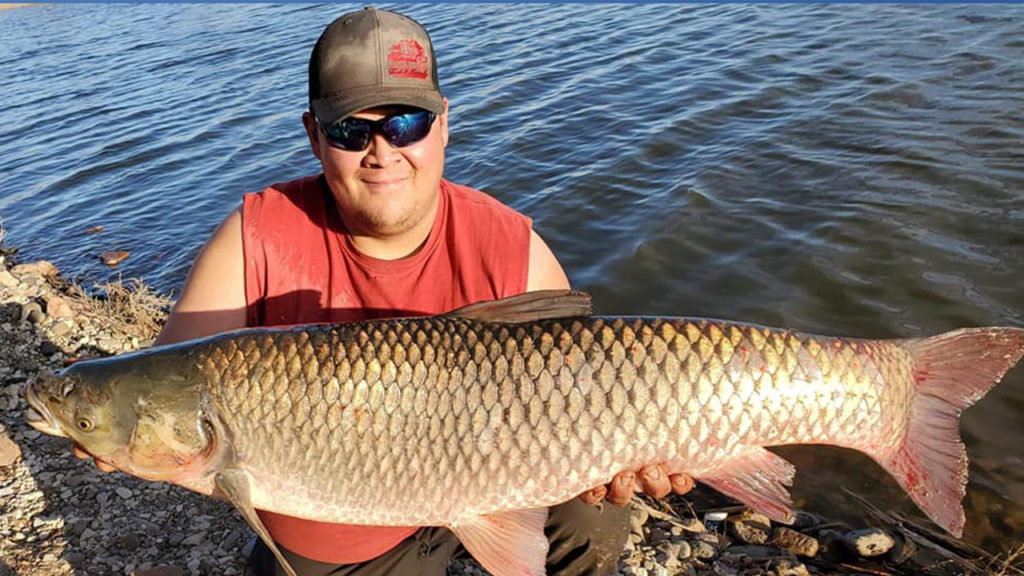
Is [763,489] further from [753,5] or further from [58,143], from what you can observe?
[753,5]

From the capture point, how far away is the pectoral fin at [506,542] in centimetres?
268

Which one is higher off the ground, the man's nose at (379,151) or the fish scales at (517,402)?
the man's nose at (379,151)

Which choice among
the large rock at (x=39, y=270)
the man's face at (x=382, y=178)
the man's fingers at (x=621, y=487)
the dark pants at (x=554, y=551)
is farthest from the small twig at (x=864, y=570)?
the large rock at (x=39, y=270)

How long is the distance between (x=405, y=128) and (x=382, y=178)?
207 millimetres

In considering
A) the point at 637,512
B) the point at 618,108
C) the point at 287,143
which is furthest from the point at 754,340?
the point at 287,143

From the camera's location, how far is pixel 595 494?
2.71 m

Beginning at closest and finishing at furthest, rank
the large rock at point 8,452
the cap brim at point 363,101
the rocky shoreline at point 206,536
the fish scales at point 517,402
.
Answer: the fish scales at point 517,402 < the cap brim at point 363,101 < the rocky shoreline at point 206,536 < the large rock at point 8,452

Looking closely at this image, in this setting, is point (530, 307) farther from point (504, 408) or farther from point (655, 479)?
point (655, 479)

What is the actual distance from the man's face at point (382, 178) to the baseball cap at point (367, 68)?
3.1 inches

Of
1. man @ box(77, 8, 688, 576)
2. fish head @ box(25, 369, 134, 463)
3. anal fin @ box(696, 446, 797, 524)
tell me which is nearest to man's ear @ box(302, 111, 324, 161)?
man @ box(77, 8, 688, 576)

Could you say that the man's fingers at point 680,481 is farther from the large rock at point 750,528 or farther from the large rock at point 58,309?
the large rock at point 58,309

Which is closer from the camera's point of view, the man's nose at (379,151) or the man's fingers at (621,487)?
the man's fingers at (621,487)

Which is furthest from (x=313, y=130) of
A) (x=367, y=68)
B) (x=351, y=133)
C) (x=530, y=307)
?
(x=530, y=307)

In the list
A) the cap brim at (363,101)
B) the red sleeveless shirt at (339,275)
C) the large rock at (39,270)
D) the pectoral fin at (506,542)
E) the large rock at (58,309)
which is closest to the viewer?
the pectoral fin at (506,542)
